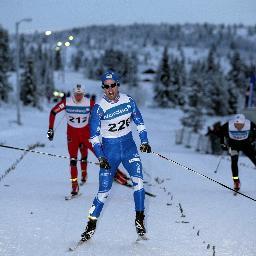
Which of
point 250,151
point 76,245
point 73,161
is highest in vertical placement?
point 76,245

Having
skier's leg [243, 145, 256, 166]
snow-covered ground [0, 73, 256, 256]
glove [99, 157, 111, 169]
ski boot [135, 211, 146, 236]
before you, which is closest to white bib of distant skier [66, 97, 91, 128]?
snow-covered ground [0, 73, 256, 256]

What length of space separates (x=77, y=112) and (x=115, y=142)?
3.46 m

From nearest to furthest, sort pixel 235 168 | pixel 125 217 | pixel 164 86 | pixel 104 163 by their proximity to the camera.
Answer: pixel 104 163 → pixel 125 217 → pixel 235 168 → pixel 164 86

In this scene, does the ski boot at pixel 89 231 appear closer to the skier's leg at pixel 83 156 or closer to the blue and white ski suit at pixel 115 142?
the blue and white ski suit at pixel 115 142

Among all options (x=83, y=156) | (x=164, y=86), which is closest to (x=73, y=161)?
(x=83, y=156)

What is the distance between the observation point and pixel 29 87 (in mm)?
63094

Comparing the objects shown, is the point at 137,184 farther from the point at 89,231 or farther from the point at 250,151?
the point at 250,151

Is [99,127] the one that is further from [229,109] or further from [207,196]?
[229,109]

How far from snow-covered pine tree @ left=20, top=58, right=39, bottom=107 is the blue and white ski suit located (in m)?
57.4

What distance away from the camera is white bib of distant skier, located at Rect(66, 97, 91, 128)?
9695mm

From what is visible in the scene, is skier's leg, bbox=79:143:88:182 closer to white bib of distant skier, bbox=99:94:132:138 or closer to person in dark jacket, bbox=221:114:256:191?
person in dark jacket, bbox=221:114:256:191

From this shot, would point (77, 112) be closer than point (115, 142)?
No

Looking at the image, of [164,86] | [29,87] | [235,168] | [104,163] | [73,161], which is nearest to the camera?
[104,163]

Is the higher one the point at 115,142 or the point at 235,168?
the point at 115,142
